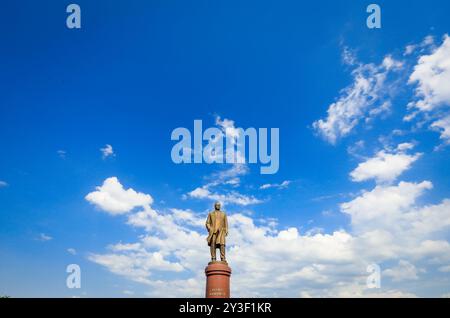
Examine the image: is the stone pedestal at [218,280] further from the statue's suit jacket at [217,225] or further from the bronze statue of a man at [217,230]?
the statue's suit jacket at [217,225]

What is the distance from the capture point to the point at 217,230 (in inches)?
631

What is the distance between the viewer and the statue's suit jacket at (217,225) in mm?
15889

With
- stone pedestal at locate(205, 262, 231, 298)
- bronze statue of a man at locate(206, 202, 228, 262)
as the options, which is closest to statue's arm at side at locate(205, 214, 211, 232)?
bronze statue of a man at locate(206, 202, 228, 262)

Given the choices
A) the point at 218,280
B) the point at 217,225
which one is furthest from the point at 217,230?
the point at 218,280

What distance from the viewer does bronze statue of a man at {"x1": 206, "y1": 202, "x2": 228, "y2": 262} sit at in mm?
15621

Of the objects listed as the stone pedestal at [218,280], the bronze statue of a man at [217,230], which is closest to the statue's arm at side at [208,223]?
the bronze statue of a man at [217,230]

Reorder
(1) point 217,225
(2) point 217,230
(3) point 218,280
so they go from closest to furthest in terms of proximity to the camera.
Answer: (3) point 218,280 < (2) point 217,230 < (1) point 217,225

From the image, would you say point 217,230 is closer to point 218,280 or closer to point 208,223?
point 208,223

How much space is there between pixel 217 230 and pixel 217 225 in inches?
8.7
